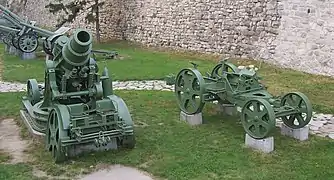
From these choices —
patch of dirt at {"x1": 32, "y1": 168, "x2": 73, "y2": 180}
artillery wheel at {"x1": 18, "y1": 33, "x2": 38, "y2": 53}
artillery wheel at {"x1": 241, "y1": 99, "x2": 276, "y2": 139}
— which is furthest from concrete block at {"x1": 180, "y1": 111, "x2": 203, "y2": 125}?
artillery wheel at {"x1": 18, "y1": 33, "x2": 38, "y2": 53}

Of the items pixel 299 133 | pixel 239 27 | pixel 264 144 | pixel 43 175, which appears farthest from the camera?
pixel 239 27

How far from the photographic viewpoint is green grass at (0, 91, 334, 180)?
601 cm

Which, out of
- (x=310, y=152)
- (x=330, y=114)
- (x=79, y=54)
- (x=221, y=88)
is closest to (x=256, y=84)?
(x=221, y=88)

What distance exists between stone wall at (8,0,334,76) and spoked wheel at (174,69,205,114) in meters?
5.09

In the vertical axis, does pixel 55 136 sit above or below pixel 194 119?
above

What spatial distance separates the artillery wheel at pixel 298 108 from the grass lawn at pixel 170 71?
5.72 ft

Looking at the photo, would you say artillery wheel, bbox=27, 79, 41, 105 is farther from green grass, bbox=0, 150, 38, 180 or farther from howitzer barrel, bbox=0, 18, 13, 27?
howitzer barrel, bbox=0, 18, 13, 27

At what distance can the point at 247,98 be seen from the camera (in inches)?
279

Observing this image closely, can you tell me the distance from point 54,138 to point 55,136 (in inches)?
1.5

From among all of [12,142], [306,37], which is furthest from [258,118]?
[306,37]

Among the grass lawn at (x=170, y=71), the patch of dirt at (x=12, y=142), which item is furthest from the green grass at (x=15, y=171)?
the grass lawn at (x=170, y=71)

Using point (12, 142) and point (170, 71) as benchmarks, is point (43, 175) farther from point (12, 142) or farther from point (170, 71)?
point (170, 71)

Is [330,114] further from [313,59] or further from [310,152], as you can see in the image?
[313,59]

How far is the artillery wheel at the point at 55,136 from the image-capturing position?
6.23 m
